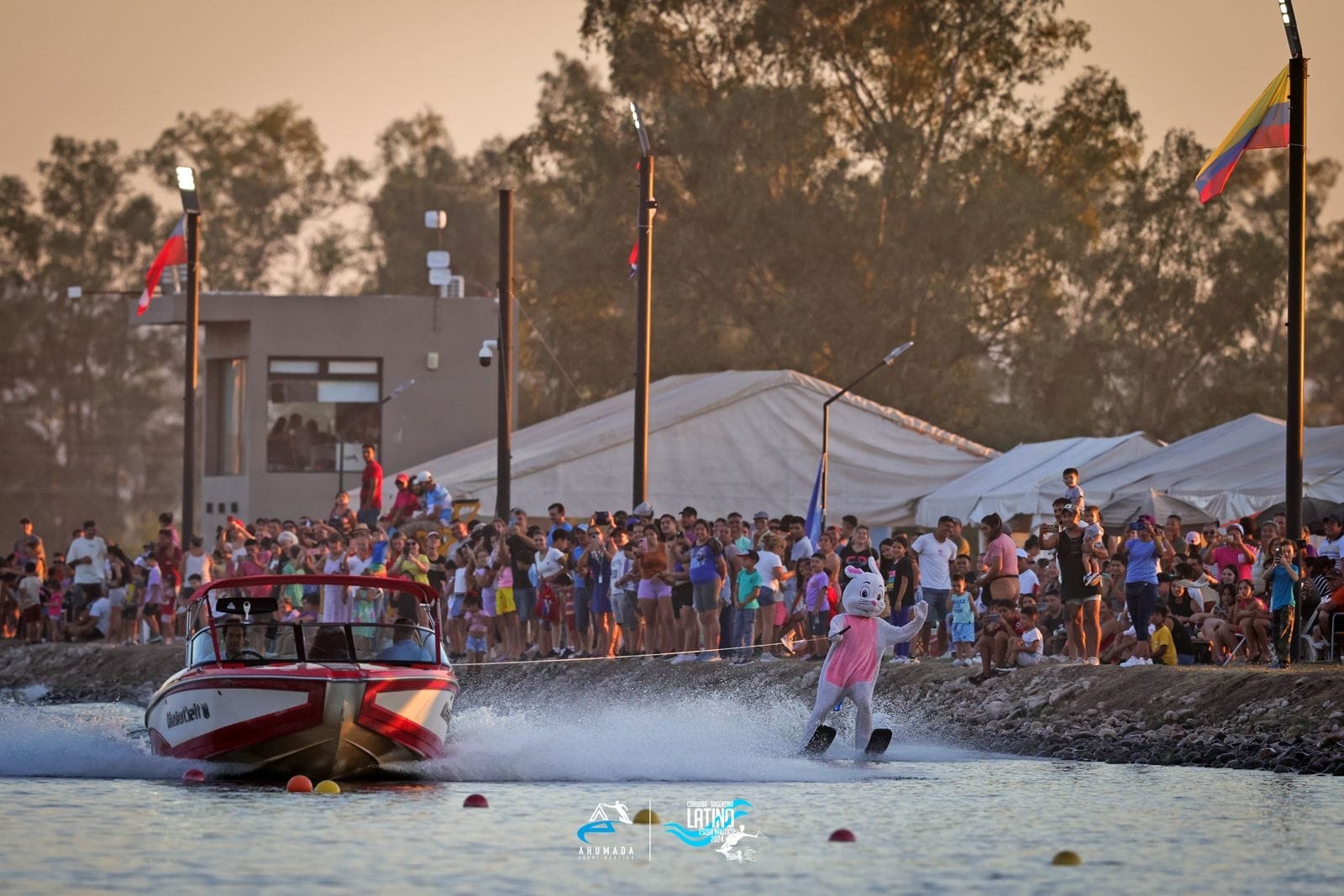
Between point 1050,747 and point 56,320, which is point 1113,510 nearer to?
point 1050,747

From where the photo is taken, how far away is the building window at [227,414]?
5156 cm

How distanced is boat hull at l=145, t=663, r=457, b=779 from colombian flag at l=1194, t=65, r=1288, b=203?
403 inches

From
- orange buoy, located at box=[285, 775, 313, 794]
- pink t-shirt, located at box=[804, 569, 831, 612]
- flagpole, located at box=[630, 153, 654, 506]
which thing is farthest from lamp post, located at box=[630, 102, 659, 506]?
orange buoy, located at box=[285, 775, 313, 794]

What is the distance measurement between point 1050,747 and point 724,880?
9.08 meters

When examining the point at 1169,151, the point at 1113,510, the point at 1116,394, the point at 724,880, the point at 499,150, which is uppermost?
the point at 499,150

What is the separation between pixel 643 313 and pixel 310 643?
14025 mm

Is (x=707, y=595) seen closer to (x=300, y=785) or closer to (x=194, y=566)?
(x=300, y=785)

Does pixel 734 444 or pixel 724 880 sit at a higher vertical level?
pixel 734 444

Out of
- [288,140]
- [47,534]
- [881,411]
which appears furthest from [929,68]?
[47,534]

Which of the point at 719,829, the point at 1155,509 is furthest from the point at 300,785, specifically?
the point at 1155,509

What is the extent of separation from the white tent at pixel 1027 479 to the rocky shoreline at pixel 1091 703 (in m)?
8.48

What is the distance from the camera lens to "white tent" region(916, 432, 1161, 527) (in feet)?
113

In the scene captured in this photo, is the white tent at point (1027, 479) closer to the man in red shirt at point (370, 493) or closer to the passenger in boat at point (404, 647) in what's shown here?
the man in red shirt at point (370, 493)

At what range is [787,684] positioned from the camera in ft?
85.8
